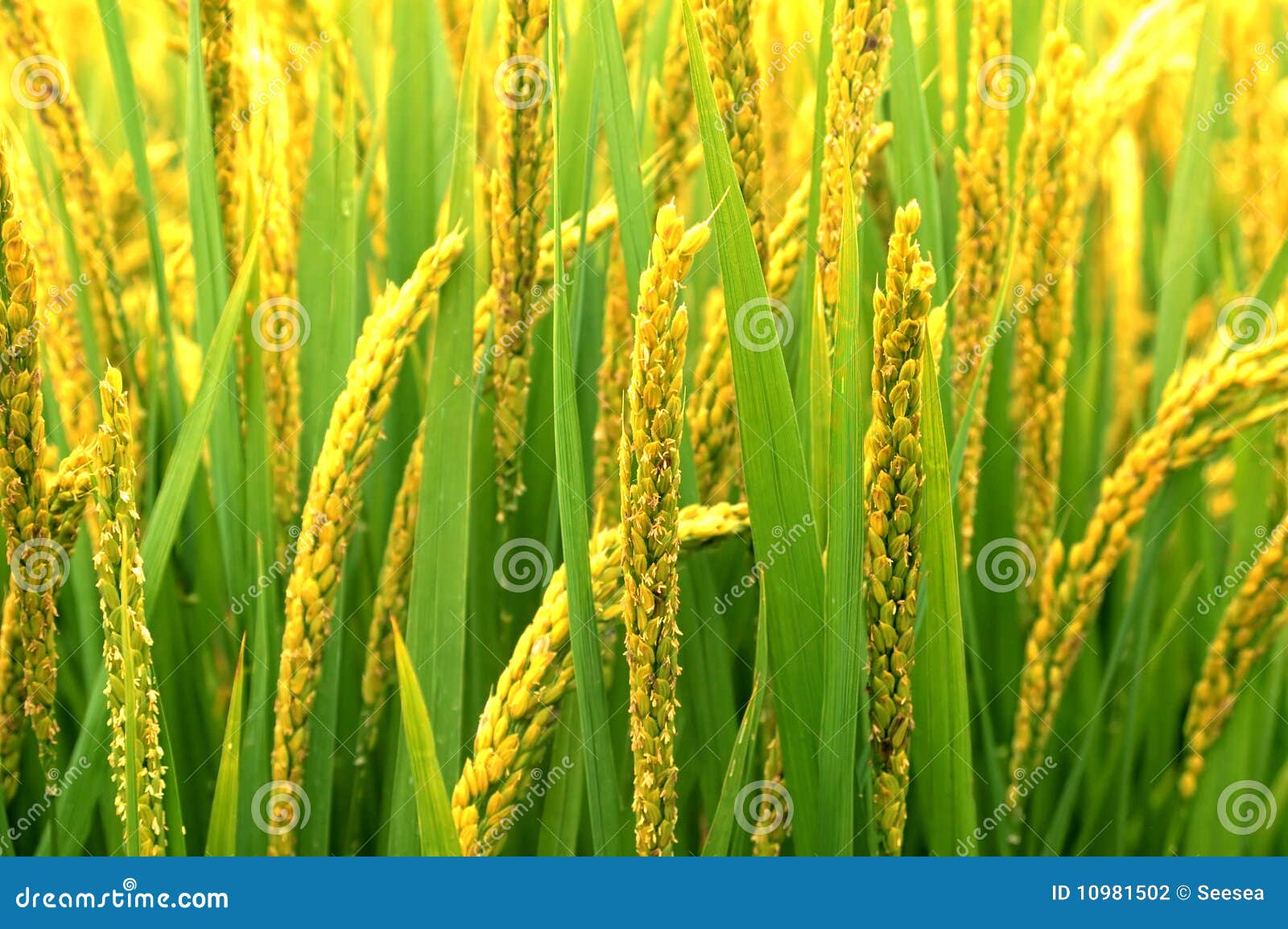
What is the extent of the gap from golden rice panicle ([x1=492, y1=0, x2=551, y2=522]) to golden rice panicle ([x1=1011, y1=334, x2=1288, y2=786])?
0.77m

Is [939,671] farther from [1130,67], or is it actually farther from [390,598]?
[1130,67]

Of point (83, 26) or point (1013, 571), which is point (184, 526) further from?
point (83, 26)

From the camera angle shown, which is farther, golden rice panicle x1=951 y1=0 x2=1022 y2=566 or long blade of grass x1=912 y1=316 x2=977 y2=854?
golden rice panicle x1=951 y1=0 x2=1022 y2=566

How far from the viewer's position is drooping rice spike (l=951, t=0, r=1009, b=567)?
129cm

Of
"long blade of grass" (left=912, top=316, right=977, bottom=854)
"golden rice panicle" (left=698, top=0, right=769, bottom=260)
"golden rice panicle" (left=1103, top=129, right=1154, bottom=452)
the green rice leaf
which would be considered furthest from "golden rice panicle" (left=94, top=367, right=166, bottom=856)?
"golden rice panicle" (left=1103, top=129, right=1154, bottom=452)

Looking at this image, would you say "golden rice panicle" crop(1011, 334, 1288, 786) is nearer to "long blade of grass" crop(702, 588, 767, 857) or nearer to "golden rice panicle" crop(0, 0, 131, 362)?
"long blade of grass" crop(702, 588, 767, 857)

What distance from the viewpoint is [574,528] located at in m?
1.01

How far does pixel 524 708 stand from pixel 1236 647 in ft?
3.24

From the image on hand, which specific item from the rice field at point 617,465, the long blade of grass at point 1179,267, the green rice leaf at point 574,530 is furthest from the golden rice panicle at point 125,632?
the long blade of grass at point 1179,267

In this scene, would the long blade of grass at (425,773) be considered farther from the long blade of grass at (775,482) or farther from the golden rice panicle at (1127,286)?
the golden rice panicle at (1127,286)

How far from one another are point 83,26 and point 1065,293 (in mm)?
3365

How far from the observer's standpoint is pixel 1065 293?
4.55 ft

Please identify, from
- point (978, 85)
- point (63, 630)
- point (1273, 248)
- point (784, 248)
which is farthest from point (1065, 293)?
point (63, 630)

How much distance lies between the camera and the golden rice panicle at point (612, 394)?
52.2 inches
